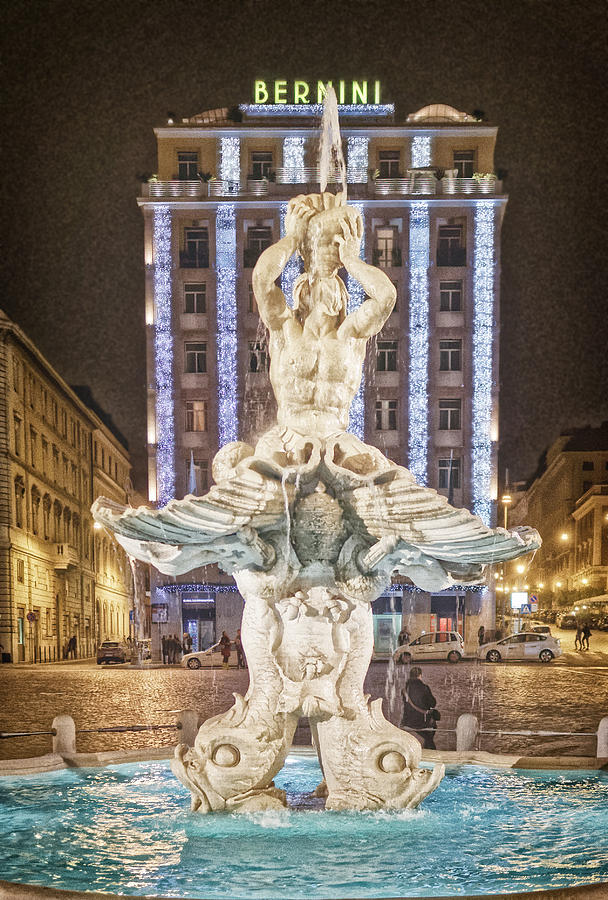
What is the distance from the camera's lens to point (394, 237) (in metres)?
44.7

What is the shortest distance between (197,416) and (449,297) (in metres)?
12.2

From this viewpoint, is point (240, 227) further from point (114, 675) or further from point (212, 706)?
point (212, 706)

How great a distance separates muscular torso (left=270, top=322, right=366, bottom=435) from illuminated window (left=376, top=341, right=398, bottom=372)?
3704cm

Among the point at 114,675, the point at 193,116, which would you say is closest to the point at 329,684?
the point at 114,675

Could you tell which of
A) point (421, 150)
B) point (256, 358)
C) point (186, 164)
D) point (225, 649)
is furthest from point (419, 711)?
point (186, 164)

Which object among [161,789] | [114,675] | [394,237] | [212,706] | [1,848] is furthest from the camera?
[394,237]

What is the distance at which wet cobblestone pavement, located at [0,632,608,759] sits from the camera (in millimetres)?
12734

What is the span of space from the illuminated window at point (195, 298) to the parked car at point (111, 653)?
15.4 m

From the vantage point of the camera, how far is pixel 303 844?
18.5 ft

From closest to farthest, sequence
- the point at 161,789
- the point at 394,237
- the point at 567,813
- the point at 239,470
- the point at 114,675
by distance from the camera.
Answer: the point at 239,470, the point at 567,813, the point at 161,789, the point at 114,675, the point at 394,237

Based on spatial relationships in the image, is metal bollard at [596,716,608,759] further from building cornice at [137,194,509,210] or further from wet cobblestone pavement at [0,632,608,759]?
building cornice at [137,194,509,210]

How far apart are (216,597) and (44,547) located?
7.82 m

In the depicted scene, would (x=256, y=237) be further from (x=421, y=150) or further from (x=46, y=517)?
(x=46, y=517)

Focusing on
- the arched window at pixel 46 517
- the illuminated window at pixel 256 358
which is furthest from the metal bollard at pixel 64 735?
the arched window at pixel 46 517
